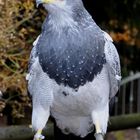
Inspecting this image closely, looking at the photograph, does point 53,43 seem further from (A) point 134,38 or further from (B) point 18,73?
(A) point 134,38

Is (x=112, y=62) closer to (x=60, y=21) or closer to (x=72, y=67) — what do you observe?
(x=72, y=67)

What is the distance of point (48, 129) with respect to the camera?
23.7 ft

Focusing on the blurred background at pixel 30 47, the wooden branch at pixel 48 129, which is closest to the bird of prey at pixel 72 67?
the blurred background at pixel 30 47

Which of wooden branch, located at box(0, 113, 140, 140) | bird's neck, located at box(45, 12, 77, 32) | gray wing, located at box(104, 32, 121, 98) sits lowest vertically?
wooden branch, located at box(0, 113, 140, 140)

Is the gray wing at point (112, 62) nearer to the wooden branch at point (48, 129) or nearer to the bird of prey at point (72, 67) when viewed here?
the bird of prey at point (72, 67)

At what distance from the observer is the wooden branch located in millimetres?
6957

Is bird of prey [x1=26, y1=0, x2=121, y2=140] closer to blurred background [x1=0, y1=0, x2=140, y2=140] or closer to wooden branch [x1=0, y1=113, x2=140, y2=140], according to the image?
blurred background [x1=0, y1=0, x2=140, y2=140]

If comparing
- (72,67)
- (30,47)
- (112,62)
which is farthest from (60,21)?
(30,47)

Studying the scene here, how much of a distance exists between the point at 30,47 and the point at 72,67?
241cm

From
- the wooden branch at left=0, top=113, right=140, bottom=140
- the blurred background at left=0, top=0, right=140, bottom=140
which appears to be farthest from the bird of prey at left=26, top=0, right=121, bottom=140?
the wooden branch at left=0, top=113, right=140, bottom=140

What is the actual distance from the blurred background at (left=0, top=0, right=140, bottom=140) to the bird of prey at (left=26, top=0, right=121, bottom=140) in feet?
4.49

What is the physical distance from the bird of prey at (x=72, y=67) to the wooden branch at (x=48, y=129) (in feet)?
5.64

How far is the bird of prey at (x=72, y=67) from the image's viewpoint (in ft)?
16.4

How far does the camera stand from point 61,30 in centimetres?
498
